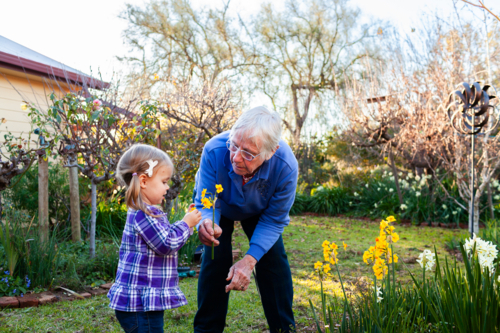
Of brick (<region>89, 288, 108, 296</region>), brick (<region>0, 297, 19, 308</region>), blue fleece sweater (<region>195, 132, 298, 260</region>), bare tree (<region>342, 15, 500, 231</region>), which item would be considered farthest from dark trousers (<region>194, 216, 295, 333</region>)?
bare tree (<region>342, 15, 500, 231</region>)

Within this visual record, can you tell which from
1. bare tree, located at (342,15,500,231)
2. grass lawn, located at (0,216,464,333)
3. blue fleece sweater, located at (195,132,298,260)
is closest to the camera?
blue fleece sweater, located at (195,132,298,260)

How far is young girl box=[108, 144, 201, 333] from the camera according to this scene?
1938mm

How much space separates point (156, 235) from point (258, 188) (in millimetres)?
703

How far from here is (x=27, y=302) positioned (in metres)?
3.25

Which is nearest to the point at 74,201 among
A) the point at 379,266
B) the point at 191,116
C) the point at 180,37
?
the point at 191,116

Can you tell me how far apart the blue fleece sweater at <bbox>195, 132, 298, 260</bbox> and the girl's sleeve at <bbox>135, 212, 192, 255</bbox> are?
366 millimetres

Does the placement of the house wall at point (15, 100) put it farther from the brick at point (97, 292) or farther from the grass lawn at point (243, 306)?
the grass lawn at point (243, 306)

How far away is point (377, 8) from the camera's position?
18891mm

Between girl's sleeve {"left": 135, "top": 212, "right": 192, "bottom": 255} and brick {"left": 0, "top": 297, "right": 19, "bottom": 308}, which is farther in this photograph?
brick {"left": 0, "top": 297, "right": 19, "bottom": 308}

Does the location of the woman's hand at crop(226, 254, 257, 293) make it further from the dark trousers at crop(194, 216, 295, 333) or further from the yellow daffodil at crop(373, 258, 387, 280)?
the yellow daffodil at crop(373, 258, 387, 280)

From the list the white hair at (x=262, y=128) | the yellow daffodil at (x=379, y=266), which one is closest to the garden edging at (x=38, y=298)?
the white hair at (x=262, y=128)

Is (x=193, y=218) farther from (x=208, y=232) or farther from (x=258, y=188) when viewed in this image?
(x=258, y=188)

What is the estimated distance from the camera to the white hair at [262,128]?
2.05 m

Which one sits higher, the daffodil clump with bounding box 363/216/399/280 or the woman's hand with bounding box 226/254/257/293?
the daffodil clump with bounding box 363/216/399/280
